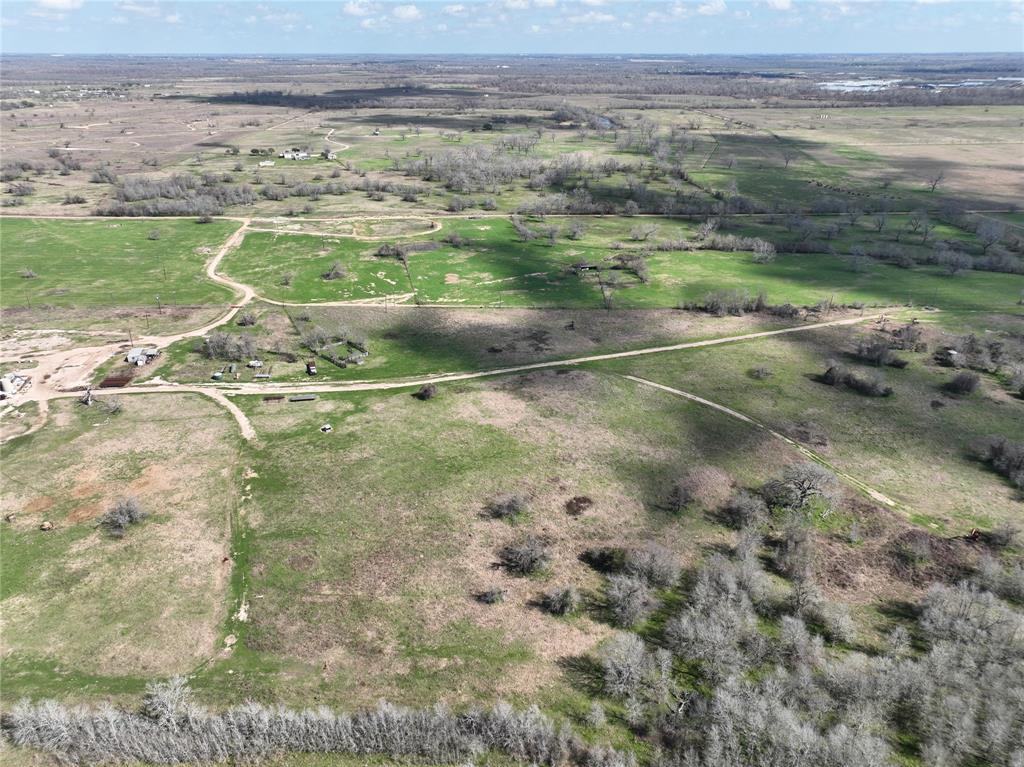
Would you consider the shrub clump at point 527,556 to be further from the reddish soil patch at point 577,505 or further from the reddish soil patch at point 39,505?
the reddish soil patch at point 39,505

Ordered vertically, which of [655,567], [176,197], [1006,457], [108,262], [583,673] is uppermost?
[176,197]

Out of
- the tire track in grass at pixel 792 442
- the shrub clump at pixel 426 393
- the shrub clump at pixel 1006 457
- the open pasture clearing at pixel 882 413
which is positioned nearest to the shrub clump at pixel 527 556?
the shrub clump at pixel 426 393

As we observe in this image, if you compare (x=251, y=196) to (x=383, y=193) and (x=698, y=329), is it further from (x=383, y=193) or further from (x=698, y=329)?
(x=698, y=329)

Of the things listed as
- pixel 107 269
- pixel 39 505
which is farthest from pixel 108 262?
pixel 39 505

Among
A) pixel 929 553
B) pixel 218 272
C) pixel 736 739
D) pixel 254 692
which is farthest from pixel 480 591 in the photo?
pixel 218 272

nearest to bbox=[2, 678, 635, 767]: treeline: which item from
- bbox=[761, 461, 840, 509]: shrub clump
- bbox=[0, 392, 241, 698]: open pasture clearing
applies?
bbox=[0, 392, 241, 698]: open pasture clearing

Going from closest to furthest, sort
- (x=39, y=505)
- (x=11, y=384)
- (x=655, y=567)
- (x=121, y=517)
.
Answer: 1. (x=655, y=567)
2. (x=121, y=517)
3. (x=39, y=505)
4. (x=11, y=384)

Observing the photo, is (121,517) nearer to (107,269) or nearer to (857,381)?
(857,381)
